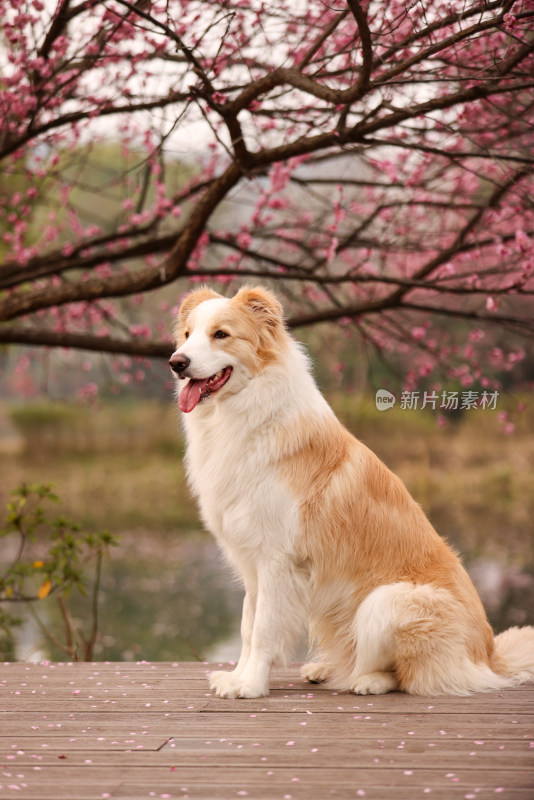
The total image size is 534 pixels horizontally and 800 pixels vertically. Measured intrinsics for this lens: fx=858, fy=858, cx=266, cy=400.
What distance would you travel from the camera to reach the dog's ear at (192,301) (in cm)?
316

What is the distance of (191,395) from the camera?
2922mm

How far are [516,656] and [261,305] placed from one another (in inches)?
61.9

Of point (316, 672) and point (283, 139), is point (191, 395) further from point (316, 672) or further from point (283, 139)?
point (283, 139)

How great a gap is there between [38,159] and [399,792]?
3.99m

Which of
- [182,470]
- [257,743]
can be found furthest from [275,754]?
[182,470]

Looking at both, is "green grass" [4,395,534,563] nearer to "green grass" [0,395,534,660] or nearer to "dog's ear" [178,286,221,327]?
"green grass" [0,395,534,660]

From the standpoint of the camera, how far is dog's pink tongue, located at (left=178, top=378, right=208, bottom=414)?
2.92m

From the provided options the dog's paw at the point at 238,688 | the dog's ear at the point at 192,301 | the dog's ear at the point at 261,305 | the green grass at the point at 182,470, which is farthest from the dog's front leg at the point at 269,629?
the green grass at the point at 182,470

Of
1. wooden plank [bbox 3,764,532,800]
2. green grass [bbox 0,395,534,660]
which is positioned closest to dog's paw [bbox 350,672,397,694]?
wooden plank [bbox 3,764,532,800]

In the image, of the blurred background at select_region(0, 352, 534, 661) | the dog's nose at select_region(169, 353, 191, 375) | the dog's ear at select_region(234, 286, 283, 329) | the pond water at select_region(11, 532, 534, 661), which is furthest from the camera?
the blurred background at select_region(0, 352, 534, 661)

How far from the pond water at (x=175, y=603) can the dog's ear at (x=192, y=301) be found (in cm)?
416

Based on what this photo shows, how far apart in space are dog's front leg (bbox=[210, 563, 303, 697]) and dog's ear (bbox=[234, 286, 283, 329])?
2.78ft

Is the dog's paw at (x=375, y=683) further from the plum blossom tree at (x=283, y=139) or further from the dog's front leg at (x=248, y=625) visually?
the plum blossom tree at (x=283, y=139)

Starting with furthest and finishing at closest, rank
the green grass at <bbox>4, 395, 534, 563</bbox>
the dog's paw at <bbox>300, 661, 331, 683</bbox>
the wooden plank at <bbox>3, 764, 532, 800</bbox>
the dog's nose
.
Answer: the green grass at <bbox>4, 395, 534, 563</bbox> → the dog's paw at <bbox>300, 661, 331, 683</bbox> → the dog's nose → the wooden plank at <bbox>3, 764, 532, 800</bbox>
